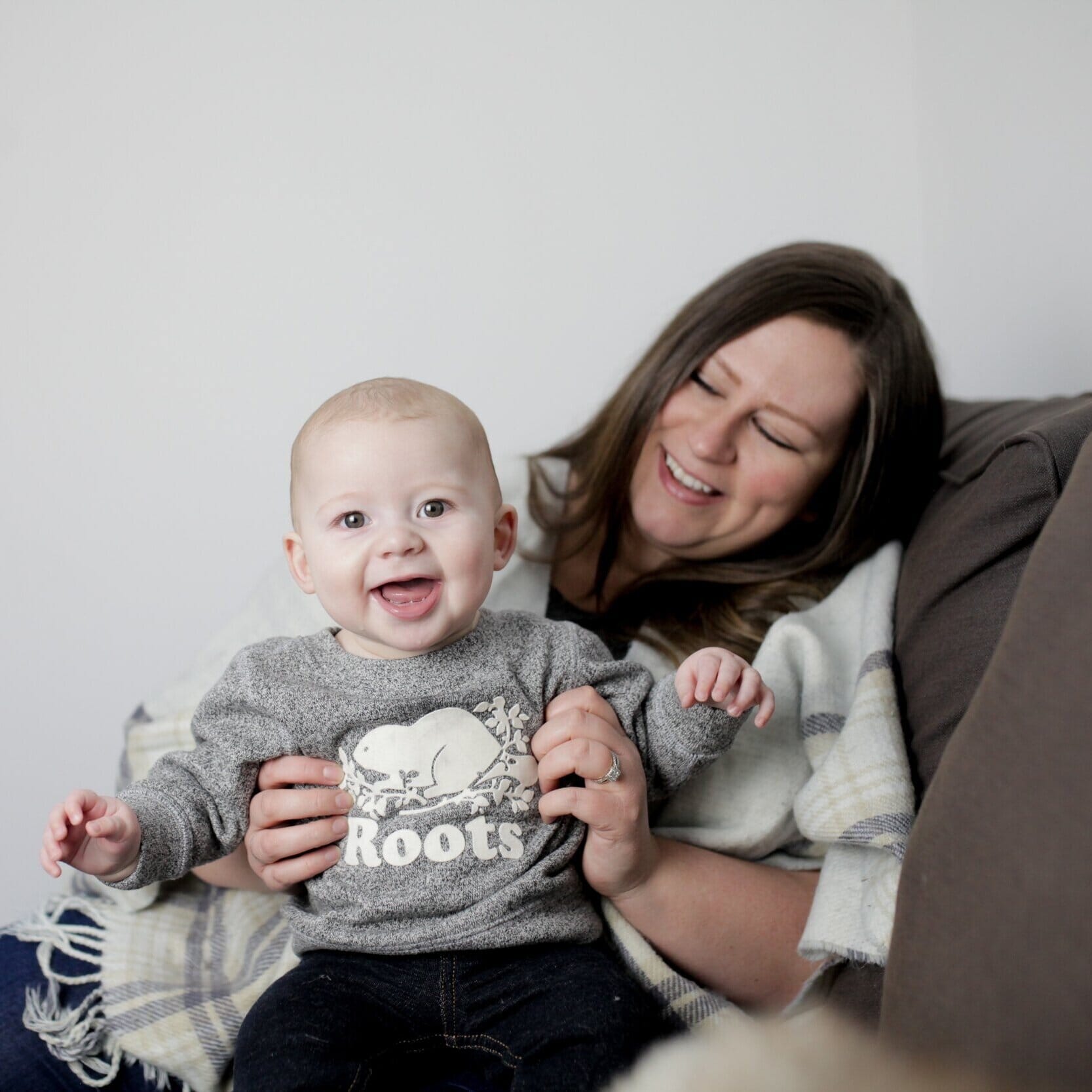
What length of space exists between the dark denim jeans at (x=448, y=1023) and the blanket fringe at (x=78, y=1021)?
275 mm

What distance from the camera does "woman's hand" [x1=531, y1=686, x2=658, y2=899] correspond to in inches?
41.1

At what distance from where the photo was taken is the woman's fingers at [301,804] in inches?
40.8

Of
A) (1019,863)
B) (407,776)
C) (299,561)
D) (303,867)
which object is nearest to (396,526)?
Result: (299,561)

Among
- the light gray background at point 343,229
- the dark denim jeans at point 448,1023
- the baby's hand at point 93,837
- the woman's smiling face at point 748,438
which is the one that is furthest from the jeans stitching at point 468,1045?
the light gray background at point 343,229

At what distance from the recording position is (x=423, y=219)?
2.07 meters

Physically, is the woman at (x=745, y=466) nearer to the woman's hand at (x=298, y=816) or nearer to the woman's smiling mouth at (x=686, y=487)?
the woman's smiling mouth at (x=686, y=487)

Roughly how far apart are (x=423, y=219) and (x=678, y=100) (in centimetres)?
55

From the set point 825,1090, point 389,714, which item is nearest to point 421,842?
point 389,714

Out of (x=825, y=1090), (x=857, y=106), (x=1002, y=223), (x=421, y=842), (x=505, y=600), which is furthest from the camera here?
(x=857, y=106)

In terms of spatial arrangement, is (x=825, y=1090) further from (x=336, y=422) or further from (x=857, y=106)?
Answer: (x=857, y=106)

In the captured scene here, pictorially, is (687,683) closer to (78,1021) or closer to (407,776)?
(407,776)

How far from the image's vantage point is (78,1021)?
3.87ft

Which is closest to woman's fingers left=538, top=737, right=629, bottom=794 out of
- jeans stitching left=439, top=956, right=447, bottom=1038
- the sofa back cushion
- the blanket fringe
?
jeans stitching left=439, top=956, right=447, bottom=1038

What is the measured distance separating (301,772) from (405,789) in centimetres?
11
